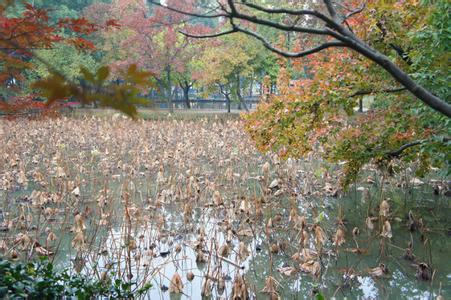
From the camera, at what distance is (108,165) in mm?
9414

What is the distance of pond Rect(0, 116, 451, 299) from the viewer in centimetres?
439

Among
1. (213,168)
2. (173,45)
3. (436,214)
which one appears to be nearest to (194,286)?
(436,214)

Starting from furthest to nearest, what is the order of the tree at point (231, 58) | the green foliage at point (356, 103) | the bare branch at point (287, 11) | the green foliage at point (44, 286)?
the tree at point (231, 58) < the green foliage at point (356, 103) < the green foliage at point (44, 286) < the bare branch at point (287, 11)

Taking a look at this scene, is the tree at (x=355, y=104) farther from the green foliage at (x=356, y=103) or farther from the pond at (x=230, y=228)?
the pond at (x=230, y=228)

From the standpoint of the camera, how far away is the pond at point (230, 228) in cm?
439

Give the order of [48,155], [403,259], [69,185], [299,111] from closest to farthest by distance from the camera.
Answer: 1. [403,259]
2. [299,111]
3. [69,185]
4. [48,155]

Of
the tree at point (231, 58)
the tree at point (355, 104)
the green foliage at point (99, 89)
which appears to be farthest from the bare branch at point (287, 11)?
the tree at point (231, 58)

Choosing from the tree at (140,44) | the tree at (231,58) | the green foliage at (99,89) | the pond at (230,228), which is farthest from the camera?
the tree at (140,44)

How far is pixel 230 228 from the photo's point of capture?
5234 mm

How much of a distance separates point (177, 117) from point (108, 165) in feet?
35.5

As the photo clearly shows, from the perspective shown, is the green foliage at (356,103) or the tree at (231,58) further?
the tree at (231,58)

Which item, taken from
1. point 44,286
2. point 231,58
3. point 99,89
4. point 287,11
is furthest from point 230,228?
point 231,58

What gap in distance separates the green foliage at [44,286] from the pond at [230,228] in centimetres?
19

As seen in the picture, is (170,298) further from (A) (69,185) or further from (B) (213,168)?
(B) (213,168)
